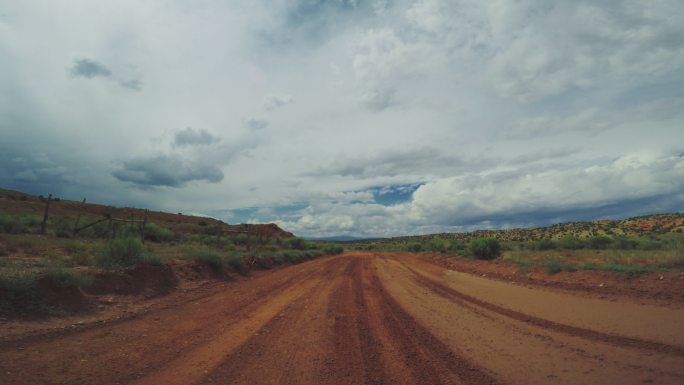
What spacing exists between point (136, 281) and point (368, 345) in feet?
30.4

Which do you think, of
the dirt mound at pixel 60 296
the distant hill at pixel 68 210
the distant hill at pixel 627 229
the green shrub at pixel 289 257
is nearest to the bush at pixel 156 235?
the distant hill at pixel 68 210

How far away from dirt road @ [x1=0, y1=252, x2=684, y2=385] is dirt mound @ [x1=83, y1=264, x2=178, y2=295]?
6.15 ft

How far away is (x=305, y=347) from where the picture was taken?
718cm

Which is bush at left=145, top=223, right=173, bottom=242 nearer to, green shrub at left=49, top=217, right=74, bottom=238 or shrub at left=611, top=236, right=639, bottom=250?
green shrub at left=49, top=217, right=74, bottom=238

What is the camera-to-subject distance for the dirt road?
222 inches

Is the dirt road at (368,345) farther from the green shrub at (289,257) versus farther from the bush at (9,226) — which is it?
the green shrub at (289,257)

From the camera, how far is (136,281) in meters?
13.1

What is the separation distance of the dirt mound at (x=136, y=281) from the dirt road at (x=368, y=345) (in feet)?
6.15

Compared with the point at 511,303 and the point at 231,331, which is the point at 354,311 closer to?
the point at 231,331

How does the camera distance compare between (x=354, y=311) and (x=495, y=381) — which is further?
(x=354, y=311)

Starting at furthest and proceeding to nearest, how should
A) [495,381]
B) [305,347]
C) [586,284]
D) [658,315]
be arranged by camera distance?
1. [586,284]
2. [658,315]
3. [305,347]
4. [495,381]

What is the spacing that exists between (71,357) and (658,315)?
39.3 feet

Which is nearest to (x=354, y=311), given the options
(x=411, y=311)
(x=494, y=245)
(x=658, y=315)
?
(x=411, y=311)

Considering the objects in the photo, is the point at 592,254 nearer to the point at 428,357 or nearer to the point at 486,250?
the point at 486,250
